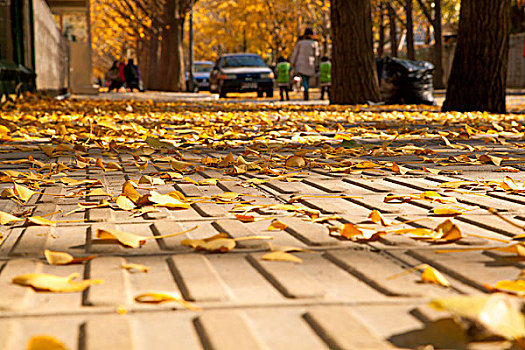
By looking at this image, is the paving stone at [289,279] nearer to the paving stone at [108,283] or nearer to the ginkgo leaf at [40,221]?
the paving stone at [108,283]

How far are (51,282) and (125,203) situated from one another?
126cm

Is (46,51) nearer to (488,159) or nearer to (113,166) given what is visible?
(113,166)

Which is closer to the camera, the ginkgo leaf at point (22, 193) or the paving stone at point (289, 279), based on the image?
the paving stone at point (289, 279)

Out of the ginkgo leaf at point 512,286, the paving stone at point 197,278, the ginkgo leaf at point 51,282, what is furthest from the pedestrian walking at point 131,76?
the ginkgo leaf at point 512,286

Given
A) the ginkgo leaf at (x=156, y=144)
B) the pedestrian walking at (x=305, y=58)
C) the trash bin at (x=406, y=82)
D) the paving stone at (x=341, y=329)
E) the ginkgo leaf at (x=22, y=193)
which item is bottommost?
the paving stone at (x=341, y=329)

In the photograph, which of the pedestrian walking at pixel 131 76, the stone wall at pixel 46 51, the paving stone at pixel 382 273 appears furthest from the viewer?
the pedestrian walking at pixel 131 76

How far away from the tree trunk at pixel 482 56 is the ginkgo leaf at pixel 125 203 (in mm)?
9885

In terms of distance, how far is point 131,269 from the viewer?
2400 millimetres

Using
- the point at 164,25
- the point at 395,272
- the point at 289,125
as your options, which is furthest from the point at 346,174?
the point at 164,25

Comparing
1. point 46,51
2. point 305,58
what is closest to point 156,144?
point 46,51

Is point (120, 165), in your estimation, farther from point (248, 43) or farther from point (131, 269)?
point (248, 43)

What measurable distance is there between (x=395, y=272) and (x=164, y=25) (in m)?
29.1

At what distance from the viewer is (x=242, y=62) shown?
2942 cm

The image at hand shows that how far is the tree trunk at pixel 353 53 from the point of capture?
15828mm
